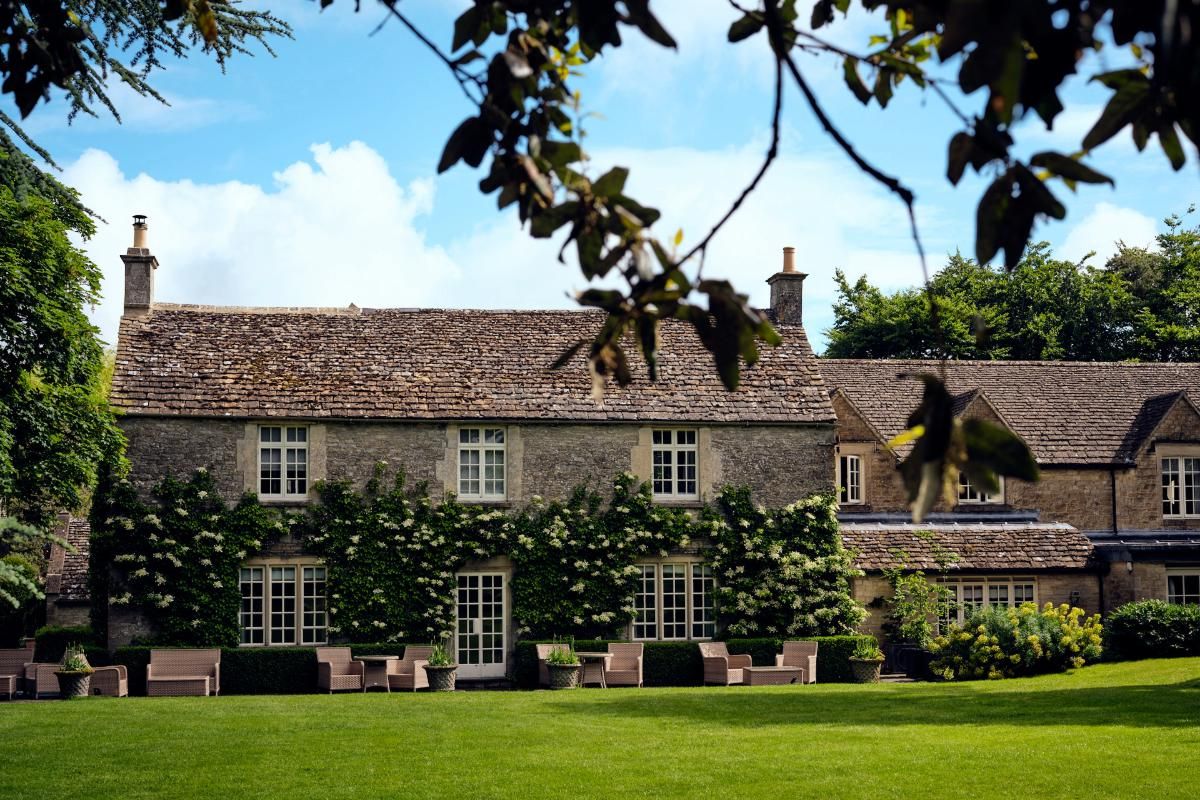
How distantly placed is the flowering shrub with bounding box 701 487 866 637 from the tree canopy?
21.4m

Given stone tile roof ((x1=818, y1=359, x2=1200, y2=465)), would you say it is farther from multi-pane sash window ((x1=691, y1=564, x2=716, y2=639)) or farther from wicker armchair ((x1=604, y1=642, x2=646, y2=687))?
wicker armchair ((x1=604, y1=642, x2=646, y2=687))

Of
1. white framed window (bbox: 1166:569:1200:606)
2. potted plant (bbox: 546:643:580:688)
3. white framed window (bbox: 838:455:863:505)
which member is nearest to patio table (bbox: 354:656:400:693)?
potted plant (bbox: 546:643:580:688)

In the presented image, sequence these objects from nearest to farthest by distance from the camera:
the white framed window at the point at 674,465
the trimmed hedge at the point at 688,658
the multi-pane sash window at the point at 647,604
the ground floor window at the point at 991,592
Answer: the trimmed hedge at the point at 688,658 < the multi-pane sash window at the point at 647,604 < the white framed window at the point at 674,465 < the ground floor window at the point at 991,592

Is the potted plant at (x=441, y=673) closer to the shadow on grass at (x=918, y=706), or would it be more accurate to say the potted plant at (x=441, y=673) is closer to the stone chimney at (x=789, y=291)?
the shadow on grass at (x=918, y=706)

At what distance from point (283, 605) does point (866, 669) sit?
11.1 meters

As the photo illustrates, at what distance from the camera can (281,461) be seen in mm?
25672

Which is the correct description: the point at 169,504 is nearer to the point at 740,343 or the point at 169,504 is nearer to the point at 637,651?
the point at 637,651

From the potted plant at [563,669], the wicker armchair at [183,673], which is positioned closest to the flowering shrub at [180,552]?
the wicker armchair at [183,673]

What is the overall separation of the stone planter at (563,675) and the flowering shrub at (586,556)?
1688 millimetres

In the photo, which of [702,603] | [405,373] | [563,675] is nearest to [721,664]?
[702,603]

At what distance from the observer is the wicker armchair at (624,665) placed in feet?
81.5

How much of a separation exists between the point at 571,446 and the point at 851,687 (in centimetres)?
709

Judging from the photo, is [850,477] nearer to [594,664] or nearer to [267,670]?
[594,664]

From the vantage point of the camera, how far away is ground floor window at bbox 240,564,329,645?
25.4 metres
